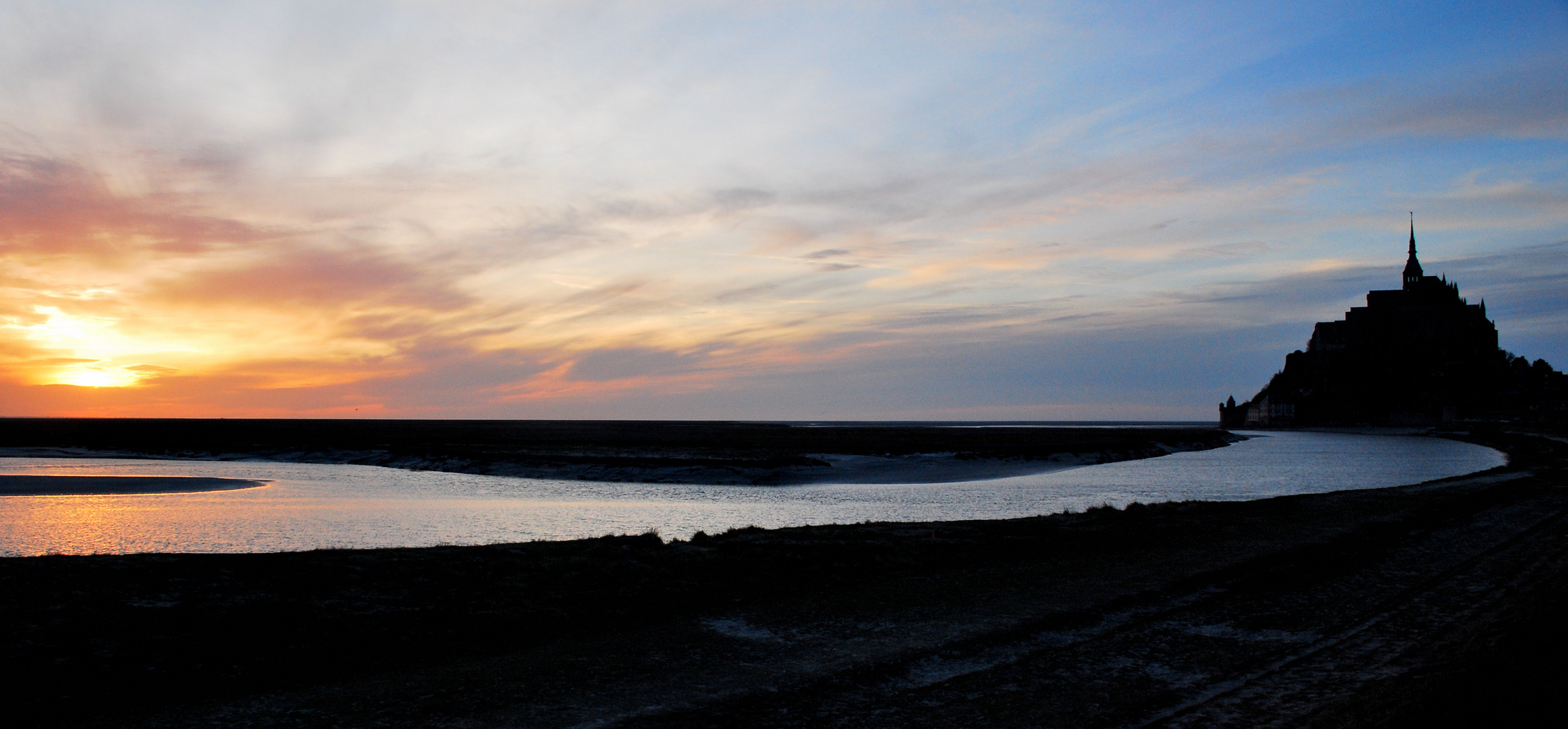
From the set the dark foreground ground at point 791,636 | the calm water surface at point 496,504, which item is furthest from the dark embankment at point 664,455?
the dark foreground ground at point 791,636

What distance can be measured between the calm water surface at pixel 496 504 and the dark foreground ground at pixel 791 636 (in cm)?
1077

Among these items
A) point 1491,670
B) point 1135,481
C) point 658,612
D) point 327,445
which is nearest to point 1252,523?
point 1491,670

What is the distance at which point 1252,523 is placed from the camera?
2153 centimetres

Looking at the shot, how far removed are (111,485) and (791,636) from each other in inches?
2005

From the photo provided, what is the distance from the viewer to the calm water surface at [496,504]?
83.5 ft

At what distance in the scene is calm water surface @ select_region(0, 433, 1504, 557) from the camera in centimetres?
2545

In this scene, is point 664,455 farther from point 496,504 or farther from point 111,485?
point 111,485

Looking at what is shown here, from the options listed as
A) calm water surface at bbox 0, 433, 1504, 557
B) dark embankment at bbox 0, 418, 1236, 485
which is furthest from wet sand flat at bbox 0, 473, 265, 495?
dark embankment at bbox 0, 418, 1236, 485

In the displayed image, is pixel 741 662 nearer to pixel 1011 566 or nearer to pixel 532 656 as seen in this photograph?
pixel 532 656

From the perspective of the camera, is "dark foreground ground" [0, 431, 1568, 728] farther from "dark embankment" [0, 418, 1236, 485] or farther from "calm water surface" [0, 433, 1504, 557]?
"dark embankment" [0, 418, 1236, 485]

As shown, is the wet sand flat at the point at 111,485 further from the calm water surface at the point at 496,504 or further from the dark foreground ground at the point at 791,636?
the dark foreground ground at the point at 791,636

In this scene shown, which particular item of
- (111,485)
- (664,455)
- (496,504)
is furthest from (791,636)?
(664,455)

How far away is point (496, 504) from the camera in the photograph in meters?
36.0

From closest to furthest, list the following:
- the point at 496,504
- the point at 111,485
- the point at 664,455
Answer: the point at 496,504 → the point at 111,485 → the point at 664,455
